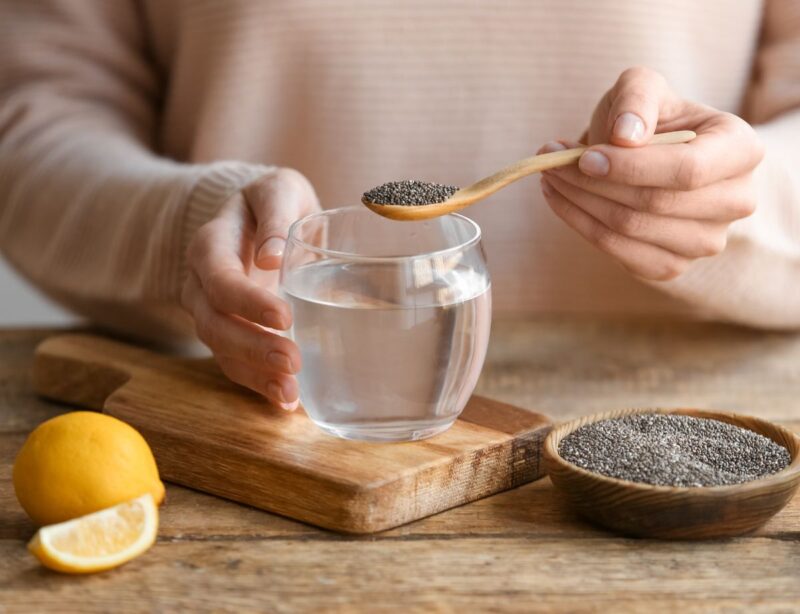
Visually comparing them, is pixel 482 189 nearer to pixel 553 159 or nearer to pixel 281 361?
pixel 553 159

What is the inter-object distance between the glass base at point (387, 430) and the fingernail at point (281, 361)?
0.07 m

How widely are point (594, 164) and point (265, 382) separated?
379 millimetres

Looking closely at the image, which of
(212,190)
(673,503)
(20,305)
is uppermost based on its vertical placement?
(212,190)

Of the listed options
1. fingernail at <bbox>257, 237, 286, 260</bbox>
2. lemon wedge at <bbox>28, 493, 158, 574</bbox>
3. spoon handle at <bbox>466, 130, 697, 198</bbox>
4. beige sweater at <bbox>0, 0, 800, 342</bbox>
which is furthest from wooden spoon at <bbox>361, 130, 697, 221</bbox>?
beige sweater at <bbox>0, 0, 800, 342</bbox>

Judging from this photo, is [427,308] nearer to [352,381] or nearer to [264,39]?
[352,381]

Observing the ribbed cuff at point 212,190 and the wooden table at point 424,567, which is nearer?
the wooden table at point 424,567

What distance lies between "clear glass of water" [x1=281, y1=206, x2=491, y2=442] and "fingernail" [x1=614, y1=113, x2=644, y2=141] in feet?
0.52

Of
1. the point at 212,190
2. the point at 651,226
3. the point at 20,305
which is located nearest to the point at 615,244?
the point at 651,226

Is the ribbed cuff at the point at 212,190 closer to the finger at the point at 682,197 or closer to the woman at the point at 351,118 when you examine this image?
the woman at the point at 351,118

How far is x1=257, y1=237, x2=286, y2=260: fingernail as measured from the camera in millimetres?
1048

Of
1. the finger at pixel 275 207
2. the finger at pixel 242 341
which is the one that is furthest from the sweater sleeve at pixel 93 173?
the finger at pixel 242 341

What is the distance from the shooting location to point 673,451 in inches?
36.4

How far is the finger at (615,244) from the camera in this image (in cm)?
108

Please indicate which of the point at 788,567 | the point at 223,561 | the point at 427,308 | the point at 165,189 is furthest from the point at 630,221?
the point at 165,189
